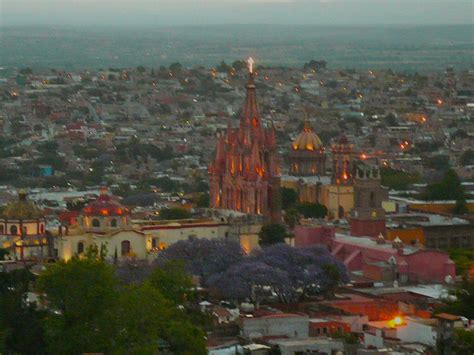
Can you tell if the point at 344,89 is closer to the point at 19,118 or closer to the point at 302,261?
the point at 19,118

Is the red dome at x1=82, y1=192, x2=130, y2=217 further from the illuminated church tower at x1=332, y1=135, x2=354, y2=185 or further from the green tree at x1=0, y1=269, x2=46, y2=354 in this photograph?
the green tree at x1=0, y1=269, x2=46, y2=354

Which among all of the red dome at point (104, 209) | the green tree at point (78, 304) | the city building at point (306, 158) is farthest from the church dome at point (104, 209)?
the green tree at point (78, 304)

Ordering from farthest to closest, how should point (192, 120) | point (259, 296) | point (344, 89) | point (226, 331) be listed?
point (344, 89) → point (192, 120) → point (259, 296) → point (226, 331)

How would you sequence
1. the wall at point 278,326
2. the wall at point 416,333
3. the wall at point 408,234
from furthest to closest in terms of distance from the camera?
the wall at point 408,234, the wall at point 278,326, the wall at point 416,333

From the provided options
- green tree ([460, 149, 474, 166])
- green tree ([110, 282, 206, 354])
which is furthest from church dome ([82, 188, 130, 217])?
green tree ([460, 149, 474, 166])

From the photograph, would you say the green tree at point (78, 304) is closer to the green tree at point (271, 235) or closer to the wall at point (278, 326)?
the wall at point (278, 326)

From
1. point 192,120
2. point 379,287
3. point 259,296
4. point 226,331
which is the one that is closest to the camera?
point 226,331

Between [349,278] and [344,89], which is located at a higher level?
[349,278]

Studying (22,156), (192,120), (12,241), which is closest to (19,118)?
(192,120)
